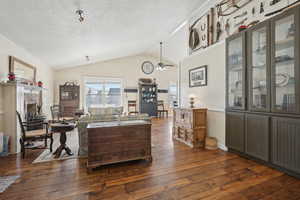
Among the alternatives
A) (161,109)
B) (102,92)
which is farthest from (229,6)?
(102,92)

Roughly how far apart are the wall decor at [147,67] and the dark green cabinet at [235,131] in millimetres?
6178

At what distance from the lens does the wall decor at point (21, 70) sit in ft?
11.0

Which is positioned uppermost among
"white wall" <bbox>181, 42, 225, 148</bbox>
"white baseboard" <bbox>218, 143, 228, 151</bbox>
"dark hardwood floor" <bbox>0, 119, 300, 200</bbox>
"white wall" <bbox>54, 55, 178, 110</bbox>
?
"white wall" <bbox>54, 55, 178, 110</bbox>

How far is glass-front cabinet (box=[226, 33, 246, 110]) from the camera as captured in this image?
2.60 m

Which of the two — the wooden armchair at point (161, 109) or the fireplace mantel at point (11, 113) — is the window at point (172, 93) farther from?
the fireplace mantel at point (11, 113)

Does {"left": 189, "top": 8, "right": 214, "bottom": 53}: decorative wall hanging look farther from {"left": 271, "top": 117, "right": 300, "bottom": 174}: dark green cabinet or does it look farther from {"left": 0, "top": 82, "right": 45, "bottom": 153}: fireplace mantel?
{"left": 0, "top": 82, "right": 45, "bottom": 153}: fireplace mantel

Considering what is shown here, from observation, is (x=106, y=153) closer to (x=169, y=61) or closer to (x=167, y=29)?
(x=167, y=29)

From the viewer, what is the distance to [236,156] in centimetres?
273

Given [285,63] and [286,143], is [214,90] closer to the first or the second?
[285,63]

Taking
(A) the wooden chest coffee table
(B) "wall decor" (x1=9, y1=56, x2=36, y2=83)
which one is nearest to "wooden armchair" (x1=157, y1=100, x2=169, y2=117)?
(A) the wooden chest coffee table

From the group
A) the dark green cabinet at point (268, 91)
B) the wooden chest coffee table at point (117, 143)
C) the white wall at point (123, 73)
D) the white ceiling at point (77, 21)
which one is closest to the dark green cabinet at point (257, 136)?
the dark green cabinet at point (268, 91)

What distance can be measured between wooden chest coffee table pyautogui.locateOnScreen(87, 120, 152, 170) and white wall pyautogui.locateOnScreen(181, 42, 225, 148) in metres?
1.76

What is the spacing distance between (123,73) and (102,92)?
5.14 ft

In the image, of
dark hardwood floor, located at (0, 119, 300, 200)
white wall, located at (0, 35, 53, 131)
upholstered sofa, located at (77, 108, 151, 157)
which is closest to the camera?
dark hardwood floor, located at (0, 119, 300, 200)
